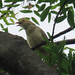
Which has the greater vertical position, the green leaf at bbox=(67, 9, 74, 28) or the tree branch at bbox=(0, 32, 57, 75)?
the tree branch at bbox=(0, 32, 57, 75)

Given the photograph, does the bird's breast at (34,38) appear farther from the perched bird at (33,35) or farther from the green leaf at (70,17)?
the green leaf at (70,17)

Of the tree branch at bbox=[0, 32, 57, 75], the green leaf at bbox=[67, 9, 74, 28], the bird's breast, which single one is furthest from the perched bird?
the tree branch at bbox=[0, 32, 57, 75]

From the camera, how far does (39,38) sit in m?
3.77

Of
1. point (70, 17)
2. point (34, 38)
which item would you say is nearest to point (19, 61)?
point (70, 17)

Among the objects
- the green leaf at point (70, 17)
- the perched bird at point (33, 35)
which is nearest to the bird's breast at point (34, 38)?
the perched bird at point (33, 35)

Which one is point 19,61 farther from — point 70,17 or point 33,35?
point 33,35

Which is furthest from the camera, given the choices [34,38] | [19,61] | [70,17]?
[34,38]

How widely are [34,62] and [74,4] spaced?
1360 mm

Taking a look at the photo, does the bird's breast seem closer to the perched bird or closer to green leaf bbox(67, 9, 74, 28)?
the perched bird

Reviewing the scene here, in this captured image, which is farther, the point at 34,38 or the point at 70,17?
the point at 34,38

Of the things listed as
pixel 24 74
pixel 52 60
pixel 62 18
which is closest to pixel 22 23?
pixel 62 18

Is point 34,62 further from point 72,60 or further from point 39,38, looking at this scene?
point 39,38

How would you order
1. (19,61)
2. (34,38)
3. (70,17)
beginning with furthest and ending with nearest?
(34,38)
(70,17)
(19,61)

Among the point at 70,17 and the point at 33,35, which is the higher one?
the point at 70,17
